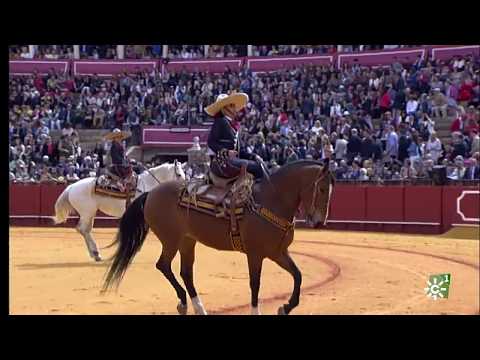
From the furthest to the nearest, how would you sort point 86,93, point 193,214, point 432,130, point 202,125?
1. point 86,93
2. point 202,125
3. point 432,130
4. point 193,214

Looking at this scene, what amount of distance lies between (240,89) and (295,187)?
1908 cm

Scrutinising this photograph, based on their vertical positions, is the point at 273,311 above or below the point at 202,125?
below

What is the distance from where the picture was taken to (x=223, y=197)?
7.23 metres

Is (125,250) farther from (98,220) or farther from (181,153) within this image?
(181,153)

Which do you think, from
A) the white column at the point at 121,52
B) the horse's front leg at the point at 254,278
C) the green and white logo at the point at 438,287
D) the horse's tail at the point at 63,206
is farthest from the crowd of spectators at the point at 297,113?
the horse's front leg at the point at 254,278

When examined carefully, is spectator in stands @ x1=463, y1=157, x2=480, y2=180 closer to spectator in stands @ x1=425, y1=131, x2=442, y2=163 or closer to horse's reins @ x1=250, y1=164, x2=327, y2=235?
spectator in stands @ x1=425, y1=131, x2=442, y2=163

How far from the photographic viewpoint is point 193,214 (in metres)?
7.44

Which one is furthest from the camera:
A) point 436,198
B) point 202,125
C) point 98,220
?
point 202,125

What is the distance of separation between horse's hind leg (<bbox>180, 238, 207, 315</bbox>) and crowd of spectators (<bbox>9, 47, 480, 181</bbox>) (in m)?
11.0

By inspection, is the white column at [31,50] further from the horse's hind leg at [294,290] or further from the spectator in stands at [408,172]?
the horse's hind leg at [294,290]

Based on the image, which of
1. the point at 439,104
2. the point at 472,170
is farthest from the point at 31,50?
the point at 472,170

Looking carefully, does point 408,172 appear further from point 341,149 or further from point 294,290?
point 294,290

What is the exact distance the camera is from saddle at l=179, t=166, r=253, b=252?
7.07m

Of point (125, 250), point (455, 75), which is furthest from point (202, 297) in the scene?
point (455, 75)
